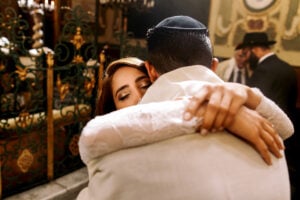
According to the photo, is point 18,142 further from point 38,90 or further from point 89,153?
point 89,153

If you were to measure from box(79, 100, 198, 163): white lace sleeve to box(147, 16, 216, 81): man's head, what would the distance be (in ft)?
0.79

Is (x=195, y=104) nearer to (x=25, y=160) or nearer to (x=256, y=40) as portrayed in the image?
(x=25, y=160)

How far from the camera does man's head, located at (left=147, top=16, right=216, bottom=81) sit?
112 centimetres

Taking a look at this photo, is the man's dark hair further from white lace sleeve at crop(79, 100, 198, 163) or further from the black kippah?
white lace sleeve at crop(79, 100, 198, 163)

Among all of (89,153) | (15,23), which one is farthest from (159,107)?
(15,23)

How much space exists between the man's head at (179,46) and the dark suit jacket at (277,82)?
11.6ft

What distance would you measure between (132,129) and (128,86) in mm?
903

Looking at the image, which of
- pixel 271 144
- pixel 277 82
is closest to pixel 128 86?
pixel 271 144

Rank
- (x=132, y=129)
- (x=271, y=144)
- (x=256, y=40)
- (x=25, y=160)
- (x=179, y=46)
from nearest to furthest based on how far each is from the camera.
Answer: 1. (x=132, y=129)
2. (x=271, y=144)
3. (x=179, y=46)
4. (x=25, y=160)
5. (x=256, y=40)

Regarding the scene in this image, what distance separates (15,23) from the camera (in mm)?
3346

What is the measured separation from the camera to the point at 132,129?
2.92ft

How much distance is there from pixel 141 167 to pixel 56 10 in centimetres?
880

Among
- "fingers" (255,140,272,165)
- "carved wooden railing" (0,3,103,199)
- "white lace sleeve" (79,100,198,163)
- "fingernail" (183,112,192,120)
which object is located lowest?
"carved wooden railing" (0,3,103,199)

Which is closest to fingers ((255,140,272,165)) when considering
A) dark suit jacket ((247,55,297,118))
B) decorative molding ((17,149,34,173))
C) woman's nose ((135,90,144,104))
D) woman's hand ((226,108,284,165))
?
woman's hand ((226,108,284,165))
